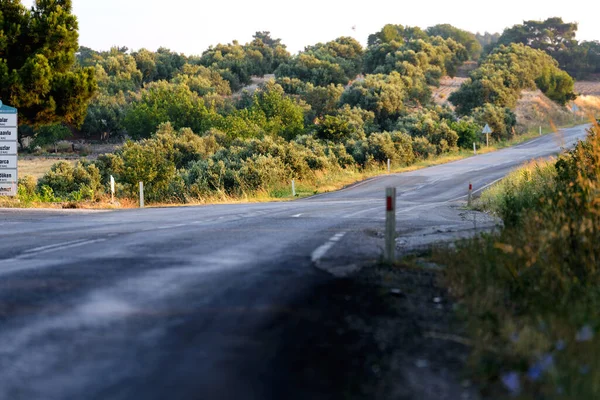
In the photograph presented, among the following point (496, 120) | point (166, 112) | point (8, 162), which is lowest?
point (8, 162)

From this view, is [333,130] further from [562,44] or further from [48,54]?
[562,44]

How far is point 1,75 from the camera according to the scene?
98.1 ft

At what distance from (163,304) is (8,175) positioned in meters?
19.2

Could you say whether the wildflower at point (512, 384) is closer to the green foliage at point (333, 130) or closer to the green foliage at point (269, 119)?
the green foliage at point (269, 119)

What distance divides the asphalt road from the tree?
1735 centimetres

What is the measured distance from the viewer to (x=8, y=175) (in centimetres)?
2433

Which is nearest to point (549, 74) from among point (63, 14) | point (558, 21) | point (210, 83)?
point (558, 21)

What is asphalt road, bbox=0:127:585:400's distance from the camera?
16.3 ft

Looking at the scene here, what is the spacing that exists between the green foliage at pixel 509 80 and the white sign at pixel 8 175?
2572 inches

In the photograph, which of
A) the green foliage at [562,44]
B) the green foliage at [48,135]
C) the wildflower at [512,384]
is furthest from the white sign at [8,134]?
the green foliage at [562,44]

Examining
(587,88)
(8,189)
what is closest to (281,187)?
(8,189)

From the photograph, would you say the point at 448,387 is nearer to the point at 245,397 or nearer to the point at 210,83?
the point at 245,397

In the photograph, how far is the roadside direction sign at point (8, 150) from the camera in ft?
78.4

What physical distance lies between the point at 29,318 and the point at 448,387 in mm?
3737
